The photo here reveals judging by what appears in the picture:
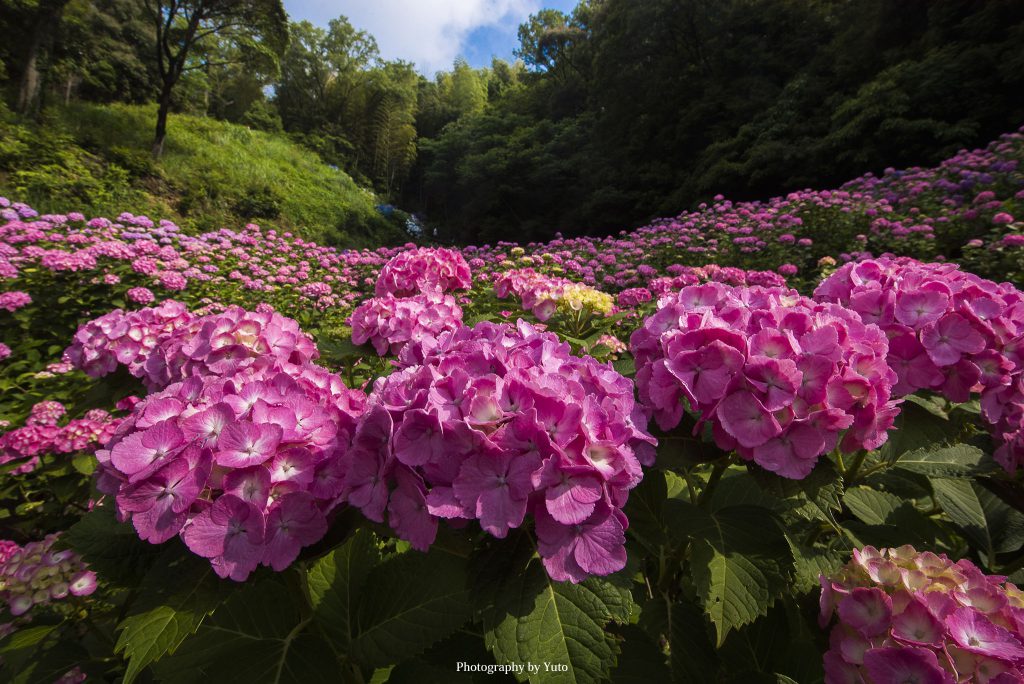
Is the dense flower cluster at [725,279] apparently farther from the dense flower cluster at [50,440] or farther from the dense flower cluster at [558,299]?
the dense flower cluster at [50,440]

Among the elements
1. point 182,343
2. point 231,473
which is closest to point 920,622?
point 231,473

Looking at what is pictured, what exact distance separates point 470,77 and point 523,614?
150ft

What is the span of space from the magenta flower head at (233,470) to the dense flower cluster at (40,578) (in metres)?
0.88

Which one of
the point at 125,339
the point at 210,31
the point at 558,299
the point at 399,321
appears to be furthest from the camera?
the point at 210,31

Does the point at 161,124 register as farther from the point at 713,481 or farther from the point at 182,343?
the point at 713,481

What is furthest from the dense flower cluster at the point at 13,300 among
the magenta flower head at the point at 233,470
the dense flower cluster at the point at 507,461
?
the dense flower cluster at the point at 507,461

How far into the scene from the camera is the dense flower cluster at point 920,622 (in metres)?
0.74

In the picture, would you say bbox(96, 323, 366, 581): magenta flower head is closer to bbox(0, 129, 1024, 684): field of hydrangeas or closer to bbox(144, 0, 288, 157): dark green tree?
bbox(0, 129, 1024, 684): field of hydrangeas

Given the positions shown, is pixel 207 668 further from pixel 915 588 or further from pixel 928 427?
pixel 928 427

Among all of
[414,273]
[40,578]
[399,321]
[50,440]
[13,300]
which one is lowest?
[40,578]

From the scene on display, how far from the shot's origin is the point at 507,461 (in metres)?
0.79

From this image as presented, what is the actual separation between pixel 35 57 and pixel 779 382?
20.7 m

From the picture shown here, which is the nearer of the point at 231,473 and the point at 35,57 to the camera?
the point at 231,473

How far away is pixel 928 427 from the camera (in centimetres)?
114
